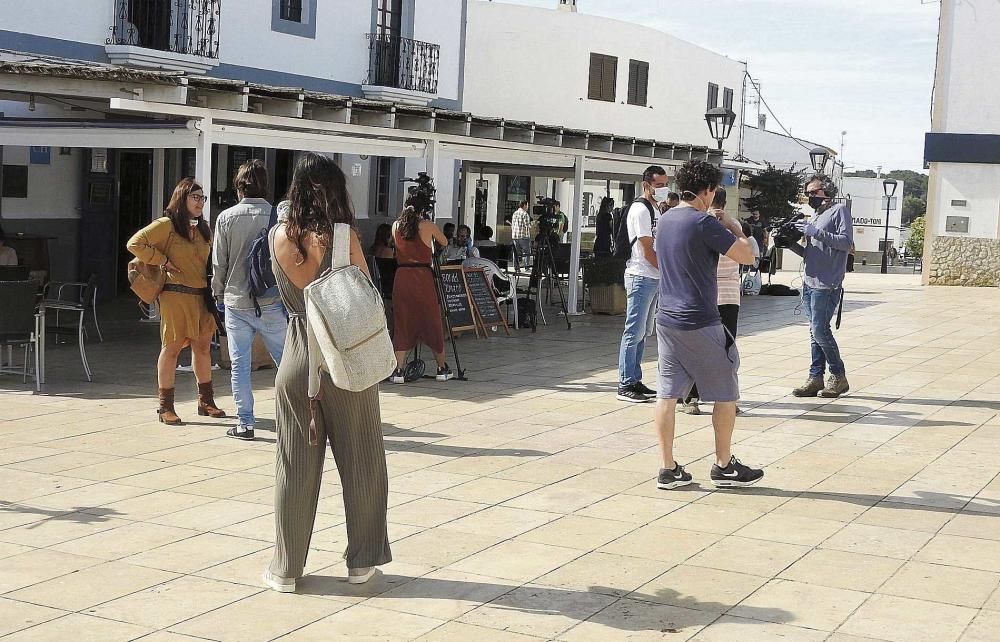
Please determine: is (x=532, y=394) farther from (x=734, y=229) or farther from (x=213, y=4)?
(x=213, y=4)

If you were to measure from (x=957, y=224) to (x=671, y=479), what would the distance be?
69.7 feet

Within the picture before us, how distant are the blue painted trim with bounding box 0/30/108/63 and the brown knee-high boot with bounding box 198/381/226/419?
23.6ft

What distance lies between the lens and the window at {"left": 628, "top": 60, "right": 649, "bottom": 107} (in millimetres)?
35031

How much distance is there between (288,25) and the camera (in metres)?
18.2

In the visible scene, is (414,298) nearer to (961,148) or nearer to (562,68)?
(961,148)

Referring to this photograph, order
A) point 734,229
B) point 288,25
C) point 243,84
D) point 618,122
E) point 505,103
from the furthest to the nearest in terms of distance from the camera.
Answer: point 618,122 < point 505,103 < point 288,25 < point 243,84 < point 734,229

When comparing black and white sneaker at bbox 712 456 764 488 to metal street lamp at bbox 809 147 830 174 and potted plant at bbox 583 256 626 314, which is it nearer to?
potted plant at bbox 583 256 626 314

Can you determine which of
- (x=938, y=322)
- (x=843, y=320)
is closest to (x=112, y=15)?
(x=843, y=320)

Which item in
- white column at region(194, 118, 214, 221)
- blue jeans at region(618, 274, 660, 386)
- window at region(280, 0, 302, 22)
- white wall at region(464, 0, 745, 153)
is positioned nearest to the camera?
blue jeans at region(618, 274, 660, 386)

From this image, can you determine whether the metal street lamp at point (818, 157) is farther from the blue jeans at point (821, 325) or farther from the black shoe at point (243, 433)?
the black shoe at point (243, 433)

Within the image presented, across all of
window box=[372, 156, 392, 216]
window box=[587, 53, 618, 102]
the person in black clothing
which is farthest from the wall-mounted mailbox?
window box=[372, 156, 392, 216]

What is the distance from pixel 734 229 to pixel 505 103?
933 inches

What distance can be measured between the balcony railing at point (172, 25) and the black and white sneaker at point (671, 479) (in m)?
11.3

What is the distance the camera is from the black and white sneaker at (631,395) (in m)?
9.84
